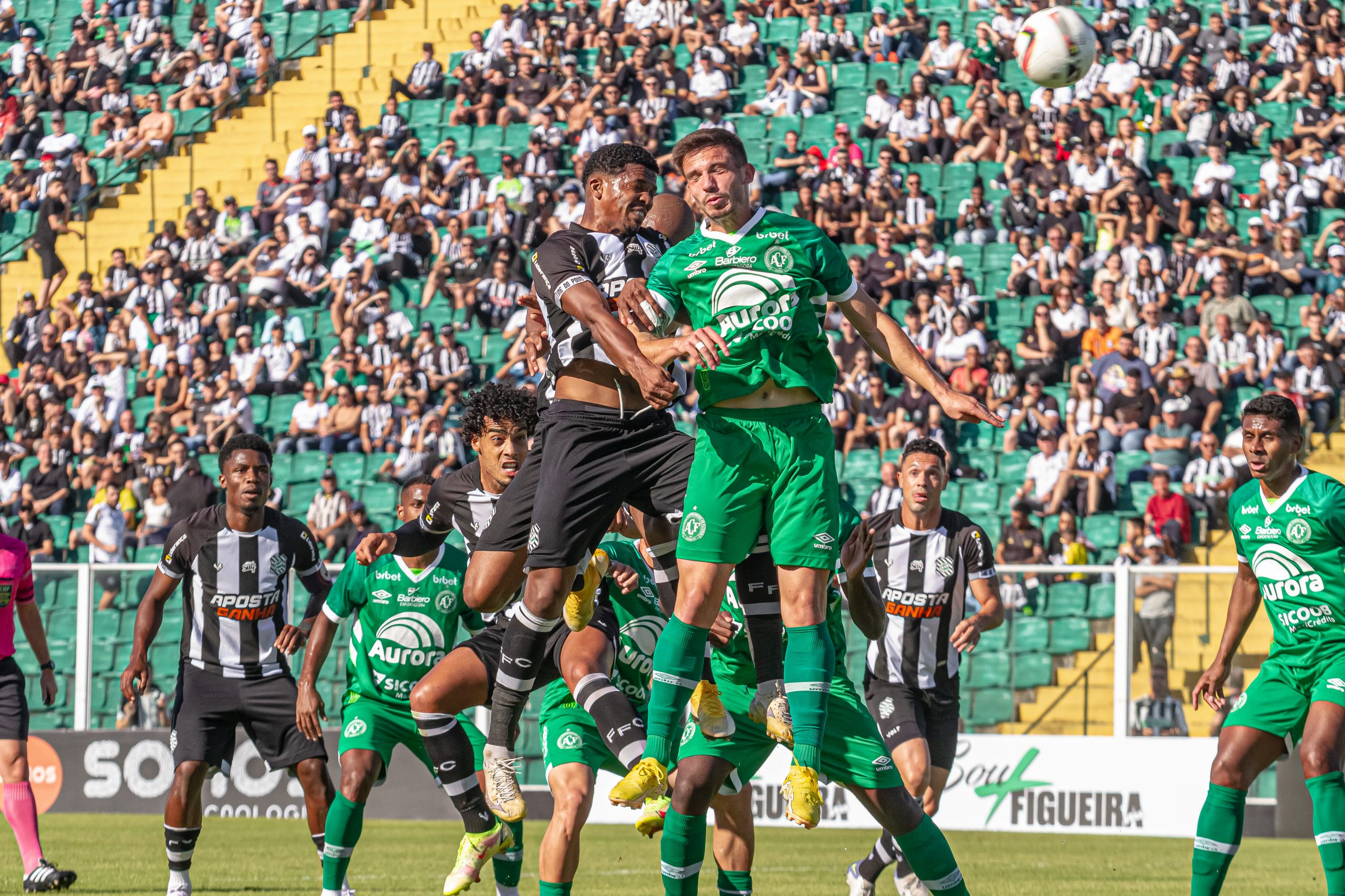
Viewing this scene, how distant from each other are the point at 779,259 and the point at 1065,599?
887cm

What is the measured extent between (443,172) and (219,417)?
15.6 feet

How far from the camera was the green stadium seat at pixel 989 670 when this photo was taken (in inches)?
595

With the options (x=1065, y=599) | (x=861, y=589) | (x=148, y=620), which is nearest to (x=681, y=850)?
(x=861, y=589)

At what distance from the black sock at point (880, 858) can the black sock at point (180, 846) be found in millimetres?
3719

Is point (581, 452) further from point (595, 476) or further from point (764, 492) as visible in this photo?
point (764, 492)

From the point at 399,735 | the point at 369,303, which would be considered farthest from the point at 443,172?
the point at 399,735

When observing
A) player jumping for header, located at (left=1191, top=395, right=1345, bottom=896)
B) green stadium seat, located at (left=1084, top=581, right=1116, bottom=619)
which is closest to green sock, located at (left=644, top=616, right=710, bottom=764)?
player jumping for header, located at (left=1191, top=395, right=1345, bottom=896)

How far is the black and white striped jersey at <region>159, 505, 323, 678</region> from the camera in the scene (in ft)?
34.3

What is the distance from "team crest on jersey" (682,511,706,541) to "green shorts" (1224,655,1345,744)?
311cm

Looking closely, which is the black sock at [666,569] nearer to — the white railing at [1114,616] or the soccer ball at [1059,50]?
the white railing at [1114,616]

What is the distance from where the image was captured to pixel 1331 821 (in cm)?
823

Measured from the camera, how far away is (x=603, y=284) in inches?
→ 304

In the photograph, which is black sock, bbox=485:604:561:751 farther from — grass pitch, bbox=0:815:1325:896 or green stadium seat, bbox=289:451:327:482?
green stadium seat, bbox=289:451:327:482

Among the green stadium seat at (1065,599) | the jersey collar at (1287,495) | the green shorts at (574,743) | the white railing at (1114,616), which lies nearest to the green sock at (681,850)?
the green shorts at (574,743)
